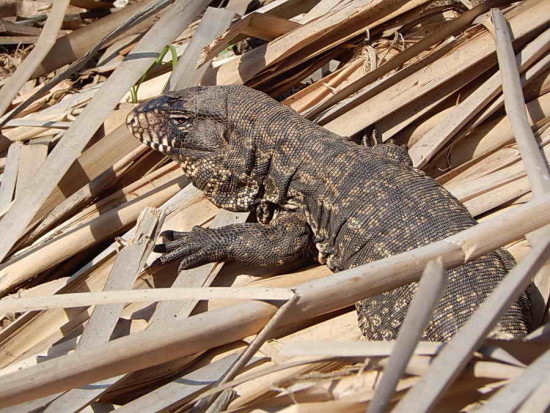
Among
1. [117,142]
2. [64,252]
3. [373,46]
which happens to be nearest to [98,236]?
[64,252]

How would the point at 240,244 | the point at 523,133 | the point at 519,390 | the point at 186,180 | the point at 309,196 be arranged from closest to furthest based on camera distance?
1. the point at 519,390
2. the point at 523,133
3. the point at 240,244
4. the point at 309,196
5. the point at 186,180

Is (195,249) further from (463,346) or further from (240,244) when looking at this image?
(463,346)

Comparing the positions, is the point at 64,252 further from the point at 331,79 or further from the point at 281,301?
the point at 281,301

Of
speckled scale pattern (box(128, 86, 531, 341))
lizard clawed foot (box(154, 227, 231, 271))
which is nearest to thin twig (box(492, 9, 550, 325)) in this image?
speckled scale pattern (box(128, 86, 531, 341))

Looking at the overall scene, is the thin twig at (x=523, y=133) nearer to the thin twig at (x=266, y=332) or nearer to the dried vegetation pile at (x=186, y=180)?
the dried vegetation pile at (x=186, y=180)

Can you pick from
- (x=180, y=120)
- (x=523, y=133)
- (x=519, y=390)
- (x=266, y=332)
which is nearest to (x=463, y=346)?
(x=519, y=390)
